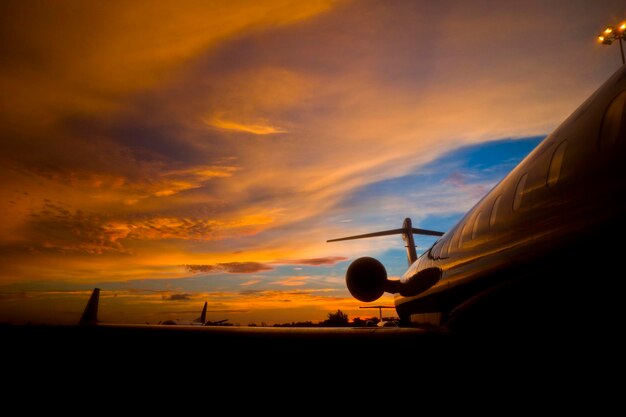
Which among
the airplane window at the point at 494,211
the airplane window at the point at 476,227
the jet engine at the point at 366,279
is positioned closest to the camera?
the airplane window at the point at 494,211

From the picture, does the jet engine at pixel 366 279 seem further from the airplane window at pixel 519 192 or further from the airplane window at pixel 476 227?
the airplane window at pixel 519 192

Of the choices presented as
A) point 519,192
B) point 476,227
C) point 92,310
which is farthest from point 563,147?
point 92,310

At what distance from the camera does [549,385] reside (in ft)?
8.75

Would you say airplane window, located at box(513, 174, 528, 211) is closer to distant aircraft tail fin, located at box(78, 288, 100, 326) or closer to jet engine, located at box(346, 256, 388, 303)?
jet engine, located at box(346, 256, 388, 303)

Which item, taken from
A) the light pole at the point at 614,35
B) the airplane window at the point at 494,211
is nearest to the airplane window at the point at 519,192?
the airplane window at the point at 494,211

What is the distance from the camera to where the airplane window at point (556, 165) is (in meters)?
2.77

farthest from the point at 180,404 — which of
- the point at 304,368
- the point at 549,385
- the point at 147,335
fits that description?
the point at 549,385

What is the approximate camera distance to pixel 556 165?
285 cm

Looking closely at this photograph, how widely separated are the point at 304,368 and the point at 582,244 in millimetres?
2670

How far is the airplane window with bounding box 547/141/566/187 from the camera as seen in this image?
277 cm

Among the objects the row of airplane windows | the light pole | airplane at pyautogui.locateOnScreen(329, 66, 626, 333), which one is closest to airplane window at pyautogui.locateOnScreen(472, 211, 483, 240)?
airplane at pyautogui.locateOnScreen(329, 66, 626, 333)

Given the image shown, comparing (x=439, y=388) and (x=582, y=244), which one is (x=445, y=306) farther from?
(x=582, y=244)

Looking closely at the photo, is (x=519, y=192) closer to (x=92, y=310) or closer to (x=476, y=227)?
(x=476, y=227)

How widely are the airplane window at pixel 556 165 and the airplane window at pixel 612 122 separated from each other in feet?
1.45
